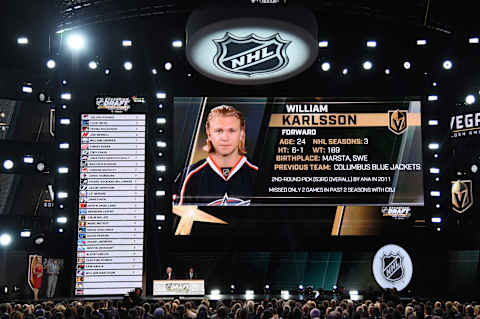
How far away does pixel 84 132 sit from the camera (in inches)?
521

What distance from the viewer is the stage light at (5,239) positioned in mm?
10742

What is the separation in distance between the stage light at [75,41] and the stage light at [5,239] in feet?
17.8

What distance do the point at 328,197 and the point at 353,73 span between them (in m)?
3.50

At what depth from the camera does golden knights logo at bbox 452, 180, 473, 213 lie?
1392 centimetres

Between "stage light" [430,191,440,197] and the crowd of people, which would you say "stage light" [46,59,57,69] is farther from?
"stage light" [430,191,440,197]

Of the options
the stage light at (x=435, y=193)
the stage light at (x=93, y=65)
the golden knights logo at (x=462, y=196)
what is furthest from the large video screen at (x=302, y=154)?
the stage light at (x=93, y=65)

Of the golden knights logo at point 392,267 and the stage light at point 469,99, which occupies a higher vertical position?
the stage light at point 469,99

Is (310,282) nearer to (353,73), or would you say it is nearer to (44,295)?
(353,73)

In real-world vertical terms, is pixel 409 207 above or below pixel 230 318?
above

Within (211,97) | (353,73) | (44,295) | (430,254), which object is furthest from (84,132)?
(430,254)

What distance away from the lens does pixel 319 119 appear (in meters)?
13.2

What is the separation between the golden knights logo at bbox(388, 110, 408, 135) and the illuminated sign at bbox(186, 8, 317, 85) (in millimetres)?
2897

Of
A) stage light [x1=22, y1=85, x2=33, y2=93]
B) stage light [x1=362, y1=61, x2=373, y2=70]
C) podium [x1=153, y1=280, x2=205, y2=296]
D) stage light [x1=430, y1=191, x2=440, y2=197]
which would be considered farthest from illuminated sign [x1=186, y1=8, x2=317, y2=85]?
podium [x1=153, y1=280, x2=205, y2=296]

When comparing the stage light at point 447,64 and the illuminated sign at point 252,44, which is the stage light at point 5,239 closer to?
the illuminated sign at point 252,44
